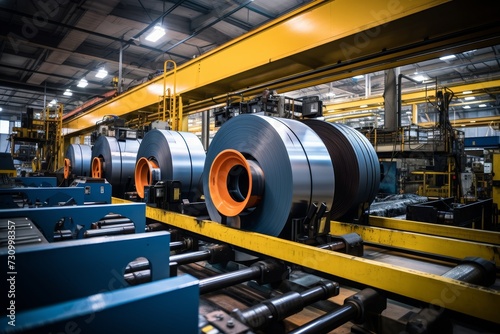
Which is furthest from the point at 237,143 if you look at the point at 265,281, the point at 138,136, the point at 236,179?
the point at 138,136

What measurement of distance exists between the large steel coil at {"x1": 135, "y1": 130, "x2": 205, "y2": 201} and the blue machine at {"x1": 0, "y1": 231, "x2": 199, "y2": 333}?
276 cm

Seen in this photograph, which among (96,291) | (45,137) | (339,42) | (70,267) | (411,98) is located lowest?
(96,291)

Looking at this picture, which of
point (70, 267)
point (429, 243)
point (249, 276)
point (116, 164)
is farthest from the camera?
point (116, 164)

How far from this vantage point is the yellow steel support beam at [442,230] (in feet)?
9.25

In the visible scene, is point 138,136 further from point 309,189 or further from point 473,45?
point 473,45

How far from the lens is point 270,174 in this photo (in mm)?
2383

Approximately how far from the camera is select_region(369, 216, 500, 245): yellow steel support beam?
9.25 ft

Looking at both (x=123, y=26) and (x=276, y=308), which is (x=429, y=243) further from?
(x=123, y=26)

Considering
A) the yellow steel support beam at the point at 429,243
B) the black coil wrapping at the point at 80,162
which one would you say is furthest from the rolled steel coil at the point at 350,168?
the black coil wrapping at the point at 80,162

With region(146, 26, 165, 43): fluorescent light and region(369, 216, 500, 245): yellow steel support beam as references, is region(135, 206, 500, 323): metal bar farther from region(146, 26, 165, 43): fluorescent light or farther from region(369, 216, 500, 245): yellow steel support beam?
region(146, 26, 165, 43): fluorescent light

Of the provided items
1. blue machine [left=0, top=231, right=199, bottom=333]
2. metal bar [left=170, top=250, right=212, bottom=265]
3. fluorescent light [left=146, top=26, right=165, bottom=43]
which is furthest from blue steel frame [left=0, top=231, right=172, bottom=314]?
fluorescent light [left=146, top=26, right=165, bottom=43]

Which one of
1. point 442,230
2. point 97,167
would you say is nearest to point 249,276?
point 442,230

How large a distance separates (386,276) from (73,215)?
1.85m

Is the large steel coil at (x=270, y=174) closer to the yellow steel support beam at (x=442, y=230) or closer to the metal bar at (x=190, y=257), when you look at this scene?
the metal bar at (x=190, y=257)
